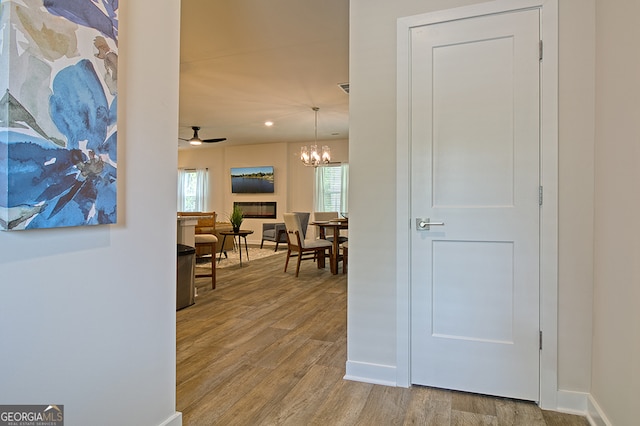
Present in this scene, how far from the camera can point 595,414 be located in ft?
5.61

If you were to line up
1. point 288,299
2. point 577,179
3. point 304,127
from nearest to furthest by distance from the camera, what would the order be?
point 577,179 → point 288,299 → point 304,127

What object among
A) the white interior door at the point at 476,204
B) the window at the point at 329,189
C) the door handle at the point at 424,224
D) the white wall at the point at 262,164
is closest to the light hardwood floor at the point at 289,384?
the white interior door at the point at 476,204

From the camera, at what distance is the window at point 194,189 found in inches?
388

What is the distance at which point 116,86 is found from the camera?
1288 mm

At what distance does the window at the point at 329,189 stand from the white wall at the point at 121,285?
23.4ft

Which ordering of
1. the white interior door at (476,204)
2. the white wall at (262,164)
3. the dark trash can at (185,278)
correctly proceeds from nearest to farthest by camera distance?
the white interior door at (476,204) → the dark trash can at (185,278) → the white wall at (262,164)

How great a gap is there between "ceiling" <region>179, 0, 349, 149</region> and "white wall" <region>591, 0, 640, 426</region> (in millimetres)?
1905

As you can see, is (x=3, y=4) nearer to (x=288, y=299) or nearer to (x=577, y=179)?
(x=577, y=179)

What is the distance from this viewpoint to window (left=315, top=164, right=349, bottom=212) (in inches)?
342

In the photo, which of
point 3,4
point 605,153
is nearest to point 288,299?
point 605,153

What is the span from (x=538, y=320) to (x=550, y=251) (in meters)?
0.37

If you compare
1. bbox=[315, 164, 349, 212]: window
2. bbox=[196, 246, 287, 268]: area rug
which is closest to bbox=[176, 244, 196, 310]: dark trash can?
bbox=[196, 246, 287, 268]: area rug

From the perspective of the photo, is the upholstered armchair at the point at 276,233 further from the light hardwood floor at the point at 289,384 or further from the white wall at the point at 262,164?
the light hardwood floor at the point at 289,384

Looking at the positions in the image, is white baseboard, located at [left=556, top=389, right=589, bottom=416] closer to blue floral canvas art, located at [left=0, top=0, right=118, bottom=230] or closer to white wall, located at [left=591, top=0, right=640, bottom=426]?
white wall, located at [left=591, top=0, right=640, bottom=426]
